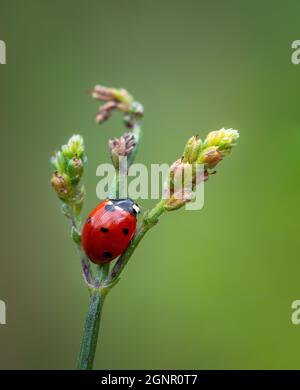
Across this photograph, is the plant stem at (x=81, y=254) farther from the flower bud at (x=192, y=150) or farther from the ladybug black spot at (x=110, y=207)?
the flower bud at (x=192, y=150)

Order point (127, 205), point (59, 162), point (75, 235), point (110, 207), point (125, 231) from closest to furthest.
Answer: point (75, 235) < point (59, 162) < point (125, 231) < point (110, 207) < point (127, 205)

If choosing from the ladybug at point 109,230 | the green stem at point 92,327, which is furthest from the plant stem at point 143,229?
the ladybug at point 109,230

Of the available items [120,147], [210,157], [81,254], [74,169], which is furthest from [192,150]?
[81,254]

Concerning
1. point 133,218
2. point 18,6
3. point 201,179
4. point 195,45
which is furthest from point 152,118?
point 201,179

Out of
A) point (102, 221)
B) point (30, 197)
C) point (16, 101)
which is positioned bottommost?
point (102, 221)

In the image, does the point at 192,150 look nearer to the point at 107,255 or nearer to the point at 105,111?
the point at 107,255

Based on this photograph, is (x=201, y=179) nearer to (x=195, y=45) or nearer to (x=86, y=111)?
(x=86, y=111)
